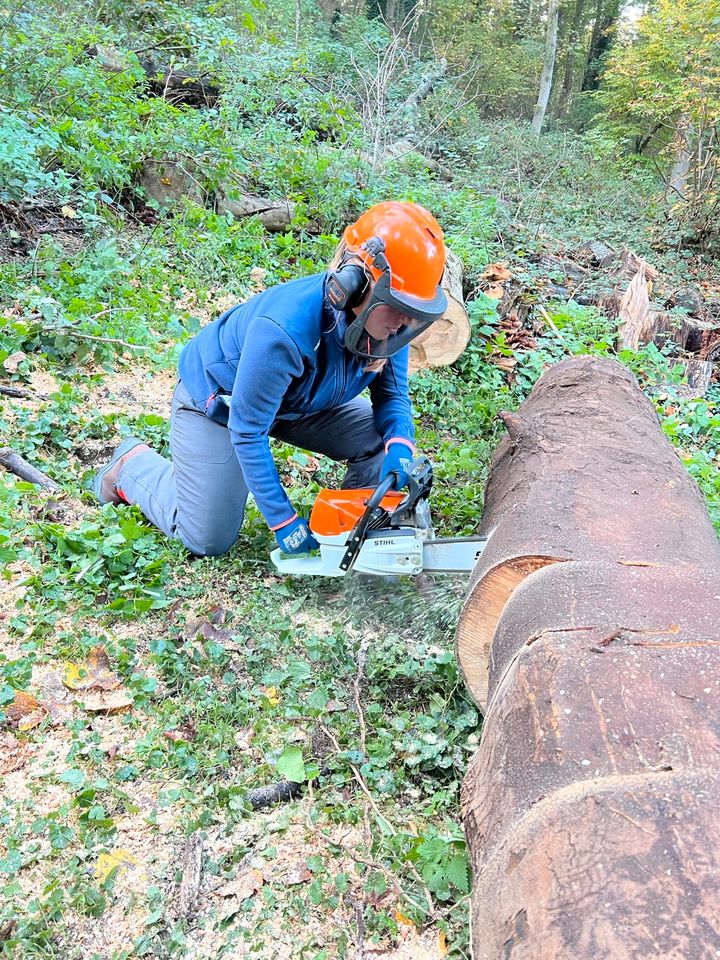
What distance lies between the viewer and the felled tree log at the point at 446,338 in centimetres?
463

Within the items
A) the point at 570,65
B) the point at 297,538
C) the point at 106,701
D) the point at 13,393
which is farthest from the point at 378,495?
the point at 570,65

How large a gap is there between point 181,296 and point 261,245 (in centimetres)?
112

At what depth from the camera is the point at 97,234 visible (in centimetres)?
540

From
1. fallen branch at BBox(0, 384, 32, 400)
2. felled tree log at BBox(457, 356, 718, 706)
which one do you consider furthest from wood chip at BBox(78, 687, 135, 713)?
fallen branch at BBox(0, 384, 32, 400)

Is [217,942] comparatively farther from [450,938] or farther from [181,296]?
[181,296]

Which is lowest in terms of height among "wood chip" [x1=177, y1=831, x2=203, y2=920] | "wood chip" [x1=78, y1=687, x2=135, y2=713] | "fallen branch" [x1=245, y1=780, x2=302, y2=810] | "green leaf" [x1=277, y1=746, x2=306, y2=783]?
"fallen branch" [x1=245, y1=780, x2=302, y2=810]

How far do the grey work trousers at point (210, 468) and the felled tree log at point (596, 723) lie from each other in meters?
1.31

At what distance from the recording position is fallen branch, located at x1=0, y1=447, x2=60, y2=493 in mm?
3338

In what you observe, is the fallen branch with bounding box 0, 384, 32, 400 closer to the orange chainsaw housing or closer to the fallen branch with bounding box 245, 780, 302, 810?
the orange chainsaw housing

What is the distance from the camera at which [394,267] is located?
2.37m

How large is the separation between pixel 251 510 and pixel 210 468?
1.81ft

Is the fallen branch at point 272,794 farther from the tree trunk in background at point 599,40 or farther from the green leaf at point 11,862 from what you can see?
the tree trunk in background at point 599,40

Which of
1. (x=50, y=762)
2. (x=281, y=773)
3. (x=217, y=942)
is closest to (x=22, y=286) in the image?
(x=50, y=762)

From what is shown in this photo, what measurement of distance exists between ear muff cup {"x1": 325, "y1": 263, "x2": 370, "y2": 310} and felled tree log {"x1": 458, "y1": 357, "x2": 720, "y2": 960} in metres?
0.93
